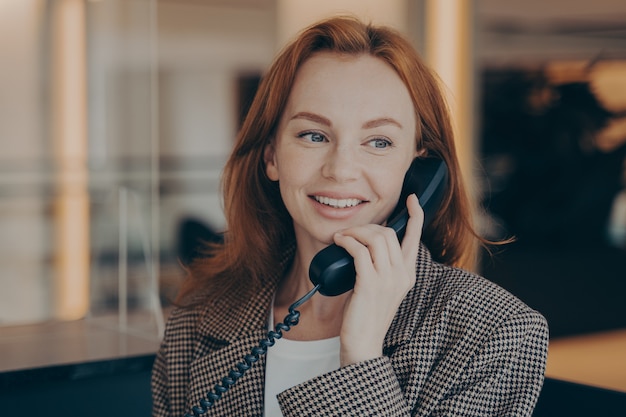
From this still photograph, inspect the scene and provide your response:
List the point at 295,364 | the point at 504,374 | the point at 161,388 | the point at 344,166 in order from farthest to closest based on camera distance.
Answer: the point at 161,388, the point at 295,364, the point at 344,166, the point at 504,374

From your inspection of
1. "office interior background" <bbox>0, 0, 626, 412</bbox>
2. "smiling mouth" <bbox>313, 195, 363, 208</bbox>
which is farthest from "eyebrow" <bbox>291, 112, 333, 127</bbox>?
"office interior background" <bbox>0, 0, 626, 412</bbox>

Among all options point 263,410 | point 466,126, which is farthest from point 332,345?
point 466,126

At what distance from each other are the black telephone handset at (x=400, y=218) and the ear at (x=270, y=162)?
0.23 metres

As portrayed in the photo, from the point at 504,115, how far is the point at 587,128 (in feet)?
1.81

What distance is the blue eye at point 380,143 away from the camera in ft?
4.65

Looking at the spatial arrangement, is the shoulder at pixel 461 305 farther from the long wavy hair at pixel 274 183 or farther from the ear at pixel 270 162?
the ear at pixel 270 162

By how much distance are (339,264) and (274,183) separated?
40 cm

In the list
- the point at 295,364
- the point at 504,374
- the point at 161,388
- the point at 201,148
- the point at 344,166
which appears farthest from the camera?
the point at 201,148

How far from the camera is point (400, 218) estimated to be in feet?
4.74

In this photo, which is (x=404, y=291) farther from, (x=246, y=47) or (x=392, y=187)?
(x=246, y=47)

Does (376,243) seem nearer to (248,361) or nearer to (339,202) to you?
(339,202)

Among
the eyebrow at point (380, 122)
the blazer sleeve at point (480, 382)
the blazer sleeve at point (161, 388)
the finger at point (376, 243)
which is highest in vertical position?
the eyebrow at point (380, 122)

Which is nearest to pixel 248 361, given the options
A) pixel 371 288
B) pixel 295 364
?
pixel 295 364

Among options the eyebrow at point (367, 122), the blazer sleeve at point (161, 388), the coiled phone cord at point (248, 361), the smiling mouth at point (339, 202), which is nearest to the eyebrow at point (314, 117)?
the eyebrow at point (367, 122)
